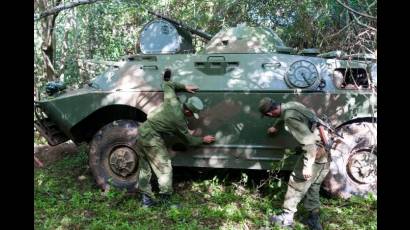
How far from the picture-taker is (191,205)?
627 centimetres

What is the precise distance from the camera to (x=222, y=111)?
6.43 m

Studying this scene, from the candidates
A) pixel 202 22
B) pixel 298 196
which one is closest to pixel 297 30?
pixel 202 22

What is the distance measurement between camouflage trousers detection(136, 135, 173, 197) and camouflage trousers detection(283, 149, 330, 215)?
1553 mm

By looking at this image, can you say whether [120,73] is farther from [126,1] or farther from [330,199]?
[126,1]

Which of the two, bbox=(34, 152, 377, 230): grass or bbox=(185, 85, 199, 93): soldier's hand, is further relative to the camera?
bbox=(185, 85, 199, 93): soldier's hand

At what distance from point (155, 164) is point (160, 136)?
356 millimetres

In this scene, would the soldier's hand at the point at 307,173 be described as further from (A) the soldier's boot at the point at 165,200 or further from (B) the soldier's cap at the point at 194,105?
(A) the soldier's boot at the point at 165,200

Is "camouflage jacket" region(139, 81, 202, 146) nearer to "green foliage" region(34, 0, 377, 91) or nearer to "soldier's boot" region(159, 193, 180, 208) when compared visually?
"soldier's boot" region(159, 193, 180, 208)

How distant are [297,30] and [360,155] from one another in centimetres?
551

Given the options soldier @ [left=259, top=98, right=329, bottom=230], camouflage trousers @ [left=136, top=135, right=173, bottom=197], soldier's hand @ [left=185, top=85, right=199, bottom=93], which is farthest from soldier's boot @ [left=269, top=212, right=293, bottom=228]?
soldier's hand @ [left=185, top=85, right=199, bottom=93]

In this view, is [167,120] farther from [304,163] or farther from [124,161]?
[304,163]

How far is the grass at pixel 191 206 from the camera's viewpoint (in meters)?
5.62

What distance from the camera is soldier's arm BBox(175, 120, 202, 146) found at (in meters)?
6.13

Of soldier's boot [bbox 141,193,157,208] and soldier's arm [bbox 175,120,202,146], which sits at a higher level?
soldier's arm [bbox 175,120,202,146]
